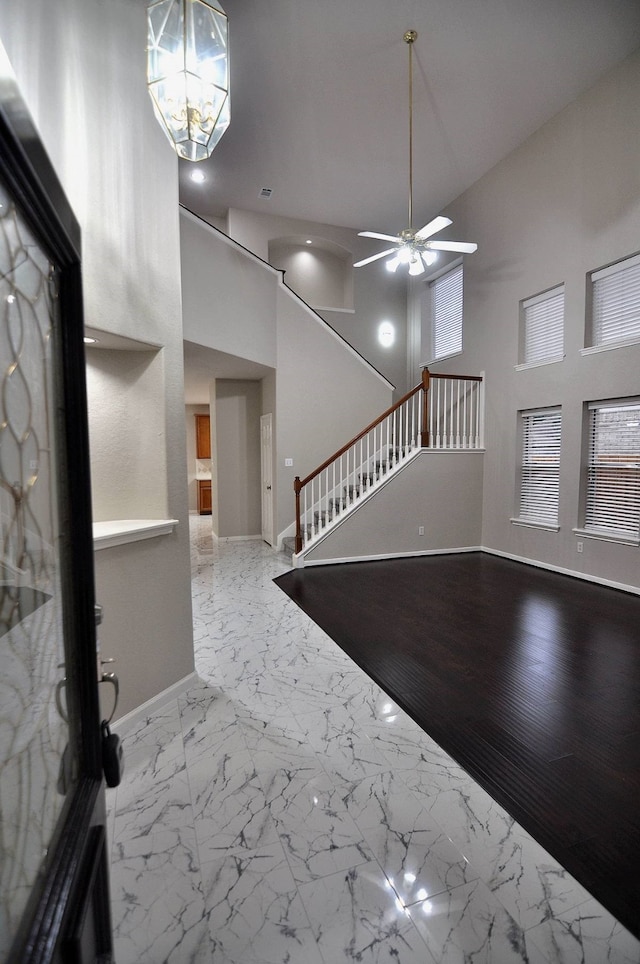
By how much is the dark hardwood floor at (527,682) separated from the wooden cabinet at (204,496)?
5700mm

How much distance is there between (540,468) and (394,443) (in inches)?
78.0

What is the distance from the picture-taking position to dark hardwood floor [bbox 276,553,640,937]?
186cm

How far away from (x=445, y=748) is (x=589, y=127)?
6507 mm

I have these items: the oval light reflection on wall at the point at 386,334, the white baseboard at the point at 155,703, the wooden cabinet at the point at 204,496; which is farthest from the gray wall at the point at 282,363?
the white baseboard at the point at 155,703

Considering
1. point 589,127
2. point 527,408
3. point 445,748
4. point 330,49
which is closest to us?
point 445,748

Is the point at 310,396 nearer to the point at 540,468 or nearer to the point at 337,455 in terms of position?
the point at 337,455

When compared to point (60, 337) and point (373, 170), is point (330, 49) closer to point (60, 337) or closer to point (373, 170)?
point (373, 170)

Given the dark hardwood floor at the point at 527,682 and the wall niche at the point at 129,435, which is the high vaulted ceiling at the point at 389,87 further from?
the dark hardwood floor at the point at 527,682

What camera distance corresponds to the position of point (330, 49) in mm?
4660

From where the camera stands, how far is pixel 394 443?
6.64 meters

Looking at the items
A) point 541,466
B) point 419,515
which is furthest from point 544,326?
point 419,515

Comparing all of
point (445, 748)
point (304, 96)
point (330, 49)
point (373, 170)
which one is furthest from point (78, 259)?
point (373, 170)

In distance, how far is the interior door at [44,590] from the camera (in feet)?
1.84

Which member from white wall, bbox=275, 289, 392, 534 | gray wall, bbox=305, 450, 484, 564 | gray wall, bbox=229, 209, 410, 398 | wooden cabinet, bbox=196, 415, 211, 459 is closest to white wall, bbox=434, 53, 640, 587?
gray wall, bbox=305, 450, 484, 564
